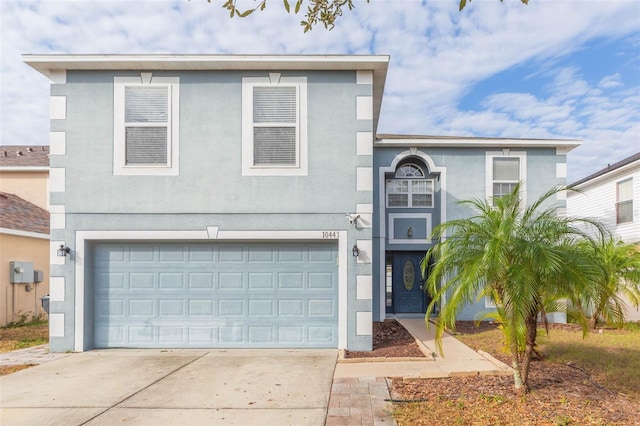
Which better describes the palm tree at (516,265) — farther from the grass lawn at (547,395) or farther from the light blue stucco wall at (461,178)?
the light blue stucco wall at (461,178)

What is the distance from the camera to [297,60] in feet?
26.5

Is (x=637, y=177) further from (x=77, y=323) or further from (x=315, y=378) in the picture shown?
(x=77, y=323)

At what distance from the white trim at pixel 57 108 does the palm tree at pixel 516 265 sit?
25.4 ft

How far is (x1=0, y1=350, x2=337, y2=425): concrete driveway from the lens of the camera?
4816 mm

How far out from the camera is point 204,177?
8.26m

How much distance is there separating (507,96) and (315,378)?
12749mm

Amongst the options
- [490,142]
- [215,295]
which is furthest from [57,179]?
[490,142]

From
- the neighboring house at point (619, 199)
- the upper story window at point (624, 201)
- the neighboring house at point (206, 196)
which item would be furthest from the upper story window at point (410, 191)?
the upper story window at point (624, 201)

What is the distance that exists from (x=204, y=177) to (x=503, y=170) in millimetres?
8232

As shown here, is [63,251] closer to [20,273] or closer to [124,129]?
[124,129]

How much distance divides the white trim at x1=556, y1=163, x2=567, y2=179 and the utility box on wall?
15427mm

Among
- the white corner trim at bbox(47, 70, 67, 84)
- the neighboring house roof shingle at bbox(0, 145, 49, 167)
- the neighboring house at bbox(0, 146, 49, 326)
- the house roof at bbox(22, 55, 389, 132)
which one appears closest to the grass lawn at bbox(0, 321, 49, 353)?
the neighboring house at bbox(0, 146, 49, 326)

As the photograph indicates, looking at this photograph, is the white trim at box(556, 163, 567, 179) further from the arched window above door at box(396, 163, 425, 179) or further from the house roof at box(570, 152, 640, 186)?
the arched window above door at box(396, 163, 425, 179)

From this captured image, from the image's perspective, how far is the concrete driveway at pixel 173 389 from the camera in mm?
4816
